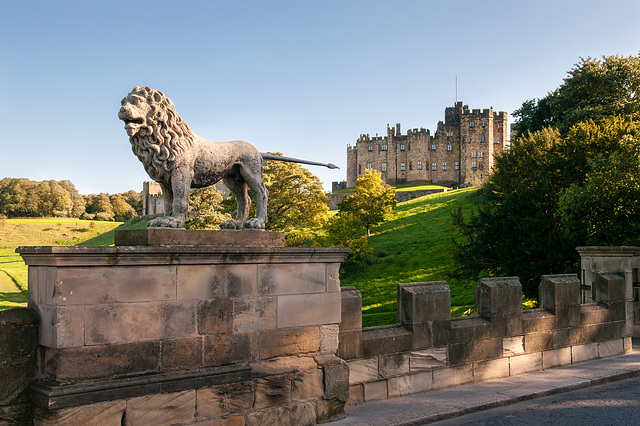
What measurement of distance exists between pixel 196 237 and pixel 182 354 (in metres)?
1.11

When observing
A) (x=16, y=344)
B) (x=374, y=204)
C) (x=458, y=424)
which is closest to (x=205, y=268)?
(x=16, y=344)

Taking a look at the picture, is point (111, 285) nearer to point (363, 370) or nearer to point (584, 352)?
point (363, 370)

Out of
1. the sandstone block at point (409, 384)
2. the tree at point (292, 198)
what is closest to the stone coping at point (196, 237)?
the sandstone block at point (409, 384)

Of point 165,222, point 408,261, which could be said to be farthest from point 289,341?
point 408,261

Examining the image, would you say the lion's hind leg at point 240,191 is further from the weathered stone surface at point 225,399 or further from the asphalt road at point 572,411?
the asphalt road at point 572,411

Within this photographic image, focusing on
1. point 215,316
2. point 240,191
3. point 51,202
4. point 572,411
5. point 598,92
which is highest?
point 598,92

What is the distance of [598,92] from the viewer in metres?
42.1

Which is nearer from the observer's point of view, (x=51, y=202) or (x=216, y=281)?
(x=216, y=281)

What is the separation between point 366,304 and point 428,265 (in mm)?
8795

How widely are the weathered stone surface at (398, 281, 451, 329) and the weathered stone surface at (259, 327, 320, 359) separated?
1.50 m

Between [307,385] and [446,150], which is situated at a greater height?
[446,150]

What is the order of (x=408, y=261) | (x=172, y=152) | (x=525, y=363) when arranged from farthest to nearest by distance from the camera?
(x=408, y=261) < (x=525, y=363) < (x=172, y=152)

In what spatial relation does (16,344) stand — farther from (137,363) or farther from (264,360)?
(264,360)

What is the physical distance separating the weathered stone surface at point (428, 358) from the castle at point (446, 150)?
98279 mm
